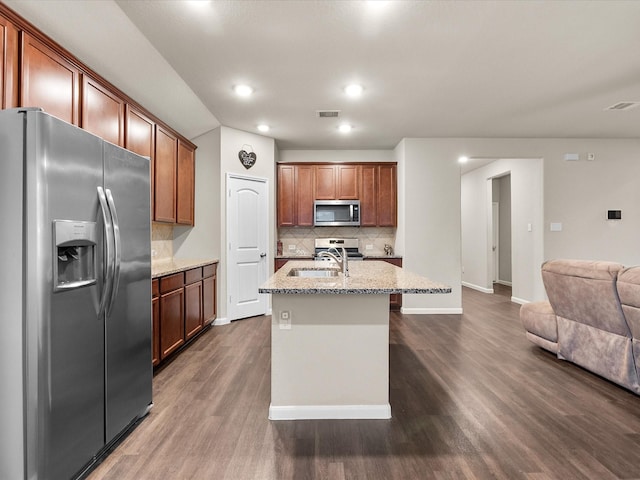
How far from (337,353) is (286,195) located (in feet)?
12.1

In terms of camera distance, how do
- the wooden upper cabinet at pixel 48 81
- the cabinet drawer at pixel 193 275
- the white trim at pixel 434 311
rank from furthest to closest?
1. the white trim at pixel 434 311
2. the cabinet drawer at pixel 193 275
3. the wooden upper cabinet at pixel 48 81

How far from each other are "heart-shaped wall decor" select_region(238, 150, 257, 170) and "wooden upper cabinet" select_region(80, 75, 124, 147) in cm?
188

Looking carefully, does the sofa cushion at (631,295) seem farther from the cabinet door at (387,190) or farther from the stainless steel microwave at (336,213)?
the stainless steel microwave at (336,213)

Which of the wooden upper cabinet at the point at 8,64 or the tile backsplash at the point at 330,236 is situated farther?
the tile backsplash at the point at 330,236

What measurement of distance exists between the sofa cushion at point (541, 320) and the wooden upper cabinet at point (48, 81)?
14.1 feet

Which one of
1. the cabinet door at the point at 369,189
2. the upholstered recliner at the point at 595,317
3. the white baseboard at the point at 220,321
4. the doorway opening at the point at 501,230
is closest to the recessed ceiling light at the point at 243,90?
the cabinet door at the point at 369,189

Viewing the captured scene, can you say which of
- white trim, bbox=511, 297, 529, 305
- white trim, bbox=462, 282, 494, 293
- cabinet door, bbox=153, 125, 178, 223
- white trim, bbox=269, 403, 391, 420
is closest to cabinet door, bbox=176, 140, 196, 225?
cabinet door, bbox=153, 125, 178, 223

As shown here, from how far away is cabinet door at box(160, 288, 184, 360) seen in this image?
10.0 ft

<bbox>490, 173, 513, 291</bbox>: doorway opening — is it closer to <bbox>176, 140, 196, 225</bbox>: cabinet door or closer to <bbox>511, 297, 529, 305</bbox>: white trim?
<bbox>511, 297, 529, 305</bbox>: white trim

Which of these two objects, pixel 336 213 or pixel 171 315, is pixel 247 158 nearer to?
pixel 336 213

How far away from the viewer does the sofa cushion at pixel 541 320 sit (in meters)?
3.22

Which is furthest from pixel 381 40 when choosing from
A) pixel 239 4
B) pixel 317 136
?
pixel 317 136

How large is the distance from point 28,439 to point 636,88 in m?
5.39

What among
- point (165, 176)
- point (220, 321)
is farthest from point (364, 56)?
point (220, 321)
